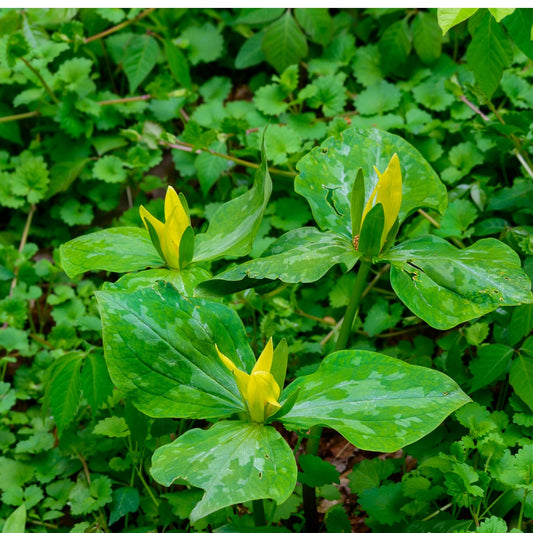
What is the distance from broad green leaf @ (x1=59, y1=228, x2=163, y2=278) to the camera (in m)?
1.19

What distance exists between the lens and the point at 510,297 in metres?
1.01

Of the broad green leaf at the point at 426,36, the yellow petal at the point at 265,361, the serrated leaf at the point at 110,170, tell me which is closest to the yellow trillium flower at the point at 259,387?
the yellow petal at the point at 265,361

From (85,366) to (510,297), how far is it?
0.85 m

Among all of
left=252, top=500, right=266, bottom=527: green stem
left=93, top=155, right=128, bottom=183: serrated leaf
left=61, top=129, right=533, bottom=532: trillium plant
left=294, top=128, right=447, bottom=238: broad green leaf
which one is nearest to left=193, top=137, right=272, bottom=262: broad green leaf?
left=61, top=129, right=533, bottom=532: trillium plant

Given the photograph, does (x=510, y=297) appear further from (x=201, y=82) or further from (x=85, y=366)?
(x=201, y=82)

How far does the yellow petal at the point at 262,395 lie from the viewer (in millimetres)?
945

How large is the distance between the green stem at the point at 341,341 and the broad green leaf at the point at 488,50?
1.75 ft

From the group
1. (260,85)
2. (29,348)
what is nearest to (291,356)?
(29,348)

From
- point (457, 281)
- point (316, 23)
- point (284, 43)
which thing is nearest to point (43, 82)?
point (284, 43)

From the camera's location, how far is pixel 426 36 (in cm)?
223

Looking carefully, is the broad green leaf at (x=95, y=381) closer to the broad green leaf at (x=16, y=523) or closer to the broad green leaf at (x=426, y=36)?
the broad green leaf at (x=16, y=523)

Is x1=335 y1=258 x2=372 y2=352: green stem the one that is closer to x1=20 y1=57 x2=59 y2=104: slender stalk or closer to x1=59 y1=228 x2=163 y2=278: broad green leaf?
x1=59 y1=228 x2=163 y2=278: broad green leaf

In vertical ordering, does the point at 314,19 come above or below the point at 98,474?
above

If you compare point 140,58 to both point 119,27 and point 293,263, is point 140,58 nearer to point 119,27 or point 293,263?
point 119,27
